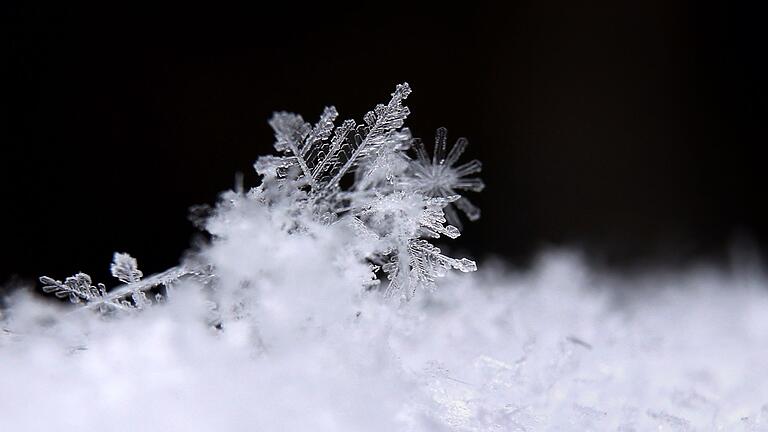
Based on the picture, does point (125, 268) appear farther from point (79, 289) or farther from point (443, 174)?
point (443, 174)

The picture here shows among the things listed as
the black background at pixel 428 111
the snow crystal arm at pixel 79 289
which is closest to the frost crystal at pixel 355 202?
the snow crystal arm at pixel 79 289

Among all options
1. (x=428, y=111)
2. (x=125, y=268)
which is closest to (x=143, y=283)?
(x=125, y=268)

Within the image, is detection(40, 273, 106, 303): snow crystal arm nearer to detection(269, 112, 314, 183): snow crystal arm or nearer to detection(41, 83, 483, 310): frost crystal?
detection(41, 83, 483, 310): frost crystal

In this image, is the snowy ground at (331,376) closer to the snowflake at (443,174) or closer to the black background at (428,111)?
the snowflake at (443,174)

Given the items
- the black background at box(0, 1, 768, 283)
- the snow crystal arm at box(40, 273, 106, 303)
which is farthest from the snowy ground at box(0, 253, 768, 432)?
the black background at box(0, 1, 768, 283)

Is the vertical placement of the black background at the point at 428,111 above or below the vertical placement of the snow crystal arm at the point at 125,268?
above

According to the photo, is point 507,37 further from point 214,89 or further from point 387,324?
point 387,324

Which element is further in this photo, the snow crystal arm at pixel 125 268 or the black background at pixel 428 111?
the black background at pixel 428 111
